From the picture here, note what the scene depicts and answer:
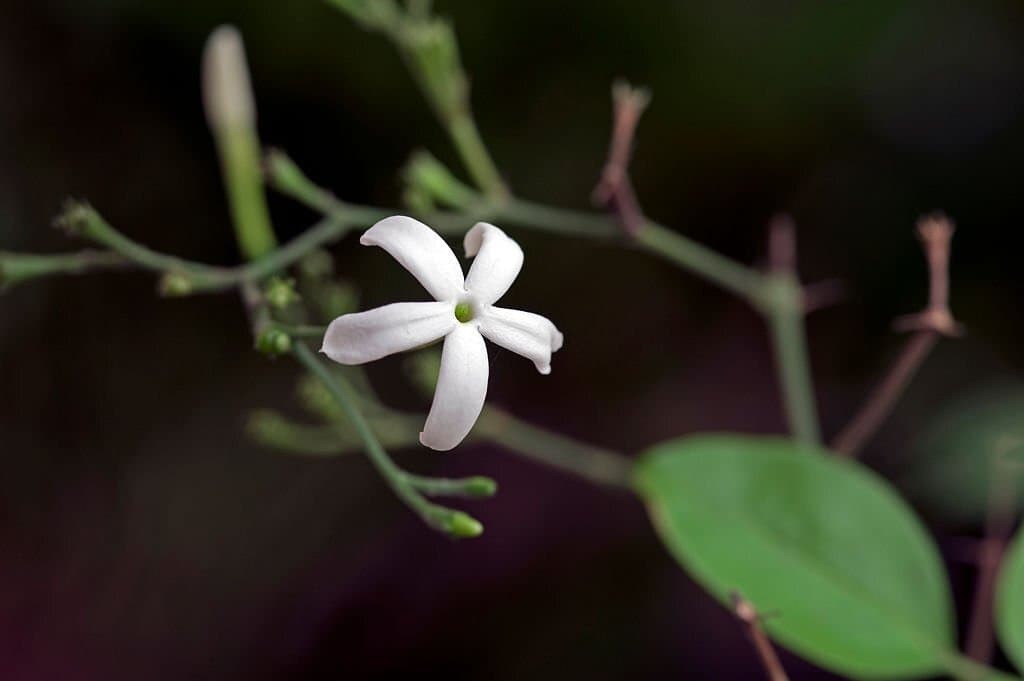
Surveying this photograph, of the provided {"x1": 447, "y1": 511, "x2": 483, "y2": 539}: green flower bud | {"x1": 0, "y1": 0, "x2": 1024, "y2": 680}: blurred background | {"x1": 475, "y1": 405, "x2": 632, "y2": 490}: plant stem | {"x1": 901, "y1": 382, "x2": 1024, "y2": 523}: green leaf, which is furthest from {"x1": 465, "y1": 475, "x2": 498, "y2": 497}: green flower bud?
{"x1": 0, "y1": 0, "x2": 1024, "y2": 680}: blurred background

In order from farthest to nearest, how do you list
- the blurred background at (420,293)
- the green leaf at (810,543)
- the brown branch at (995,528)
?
1. the blurred background at (420,293)
2. the brown branch at (995,528)
3. the green leaf at (810,543)

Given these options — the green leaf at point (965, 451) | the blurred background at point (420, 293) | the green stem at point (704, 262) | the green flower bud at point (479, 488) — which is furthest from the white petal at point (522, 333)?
the blurred background at point (420, 293)

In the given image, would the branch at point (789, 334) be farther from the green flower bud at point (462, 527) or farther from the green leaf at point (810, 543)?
the green flower bud at point (462, 527)

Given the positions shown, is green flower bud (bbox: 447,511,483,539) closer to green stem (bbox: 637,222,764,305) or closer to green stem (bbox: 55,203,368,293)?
green stem (bbox: 55,203,368,293)

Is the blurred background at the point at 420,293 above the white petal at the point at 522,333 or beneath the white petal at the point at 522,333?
above

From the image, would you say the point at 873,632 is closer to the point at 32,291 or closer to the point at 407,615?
the point at 407,615
